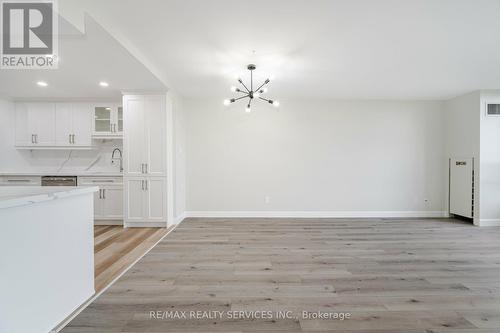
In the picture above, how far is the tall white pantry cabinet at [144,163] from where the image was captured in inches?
165

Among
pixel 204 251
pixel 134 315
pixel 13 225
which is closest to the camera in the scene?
pixel 13 225

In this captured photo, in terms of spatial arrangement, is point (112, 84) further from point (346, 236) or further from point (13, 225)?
point (346, 236)

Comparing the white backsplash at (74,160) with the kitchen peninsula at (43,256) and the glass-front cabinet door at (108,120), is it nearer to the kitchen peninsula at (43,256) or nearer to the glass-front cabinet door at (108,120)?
the glass-front cabinet door at (108,120)

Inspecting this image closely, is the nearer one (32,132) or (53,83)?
(53,83)

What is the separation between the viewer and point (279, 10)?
2.14 meters

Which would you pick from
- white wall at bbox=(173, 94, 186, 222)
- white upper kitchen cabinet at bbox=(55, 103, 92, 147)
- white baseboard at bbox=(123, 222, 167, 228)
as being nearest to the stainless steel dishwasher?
white upper kitchen cabinet at bbox=(55, 103, 92, 147)

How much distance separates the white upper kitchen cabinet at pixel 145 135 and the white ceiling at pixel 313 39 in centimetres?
69

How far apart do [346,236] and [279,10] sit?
11.2 ft

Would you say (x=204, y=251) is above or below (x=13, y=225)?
below

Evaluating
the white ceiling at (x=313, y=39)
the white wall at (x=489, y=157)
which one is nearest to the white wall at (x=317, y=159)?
the white wall at (x=489, y=157)

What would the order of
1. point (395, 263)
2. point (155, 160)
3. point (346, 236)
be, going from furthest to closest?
point (155, 160) < point (346, 236) < point (395, 263)

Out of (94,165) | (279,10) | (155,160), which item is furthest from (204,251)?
(94,165)

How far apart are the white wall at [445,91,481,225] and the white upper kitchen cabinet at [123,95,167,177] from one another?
6.07 metres

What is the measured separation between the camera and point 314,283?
2.27 metres
